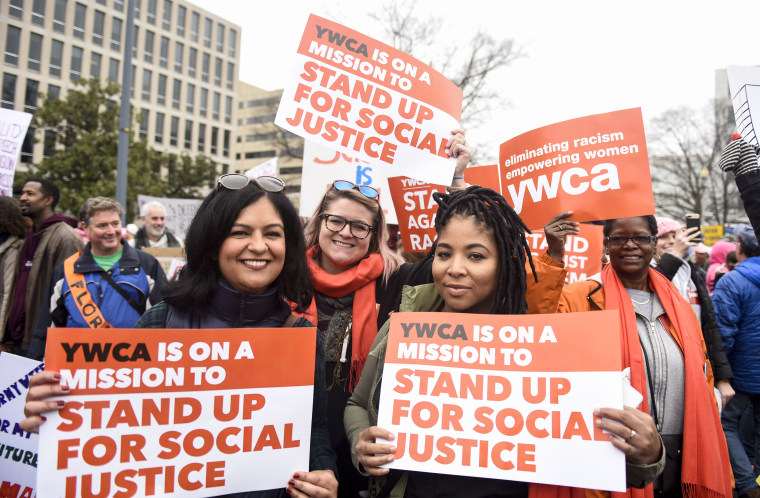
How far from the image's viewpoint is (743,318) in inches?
165

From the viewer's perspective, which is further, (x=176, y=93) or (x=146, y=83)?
(x=176, y=93)

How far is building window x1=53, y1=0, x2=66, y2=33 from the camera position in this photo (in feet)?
137

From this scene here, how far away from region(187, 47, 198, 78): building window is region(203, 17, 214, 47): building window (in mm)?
2179

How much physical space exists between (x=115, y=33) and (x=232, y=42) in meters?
16.8

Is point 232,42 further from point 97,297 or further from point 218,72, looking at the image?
point 97,297

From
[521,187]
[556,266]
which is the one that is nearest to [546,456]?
[556,266]

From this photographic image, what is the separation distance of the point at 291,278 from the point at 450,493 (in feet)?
3.25

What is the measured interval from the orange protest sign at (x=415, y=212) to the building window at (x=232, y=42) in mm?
63811

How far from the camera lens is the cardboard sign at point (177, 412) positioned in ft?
5.17

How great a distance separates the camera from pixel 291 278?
2.11 m

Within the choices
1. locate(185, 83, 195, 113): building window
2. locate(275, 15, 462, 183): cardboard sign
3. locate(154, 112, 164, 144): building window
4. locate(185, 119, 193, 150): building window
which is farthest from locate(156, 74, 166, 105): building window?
locate(275, 15, 462, 183): cardboard sign

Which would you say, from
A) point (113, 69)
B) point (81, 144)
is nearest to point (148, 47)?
point (113, 69)

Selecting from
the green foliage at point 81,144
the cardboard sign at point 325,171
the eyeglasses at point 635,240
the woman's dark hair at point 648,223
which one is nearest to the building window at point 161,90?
the green foliage at point 81,144

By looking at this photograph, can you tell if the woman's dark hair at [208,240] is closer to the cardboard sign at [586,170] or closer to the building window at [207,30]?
the cardboard sign at [586,170]
